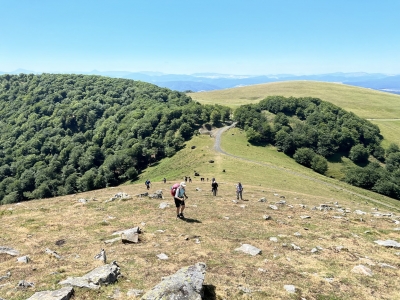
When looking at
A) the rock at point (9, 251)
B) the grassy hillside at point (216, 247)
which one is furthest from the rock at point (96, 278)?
the rock at point (9, 251)

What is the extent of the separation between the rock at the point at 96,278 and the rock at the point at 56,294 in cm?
72

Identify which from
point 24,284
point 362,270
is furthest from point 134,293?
point 362,270

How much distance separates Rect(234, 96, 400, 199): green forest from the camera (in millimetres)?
106812

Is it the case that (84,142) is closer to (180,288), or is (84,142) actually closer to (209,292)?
(209,292)

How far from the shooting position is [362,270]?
15102mm

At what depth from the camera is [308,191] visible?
63281 millimetres

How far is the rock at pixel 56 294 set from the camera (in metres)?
10.1

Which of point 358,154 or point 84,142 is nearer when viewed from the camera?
point 358,154

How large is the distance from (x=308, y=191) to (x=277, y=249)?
49.9 meters

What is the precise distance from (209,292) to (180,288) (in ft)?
7.38

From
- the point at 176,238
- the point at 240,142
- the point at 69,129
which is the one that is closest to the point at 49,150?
the point at 69,129

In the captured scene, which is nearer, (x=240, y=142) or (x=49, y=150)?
(x=240, y=142)

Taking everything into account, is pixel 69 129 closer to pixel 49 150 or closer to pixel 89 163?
pixel 49 150

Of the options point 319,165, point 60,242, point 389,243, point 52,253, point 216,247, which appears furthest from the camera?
point 319,165
